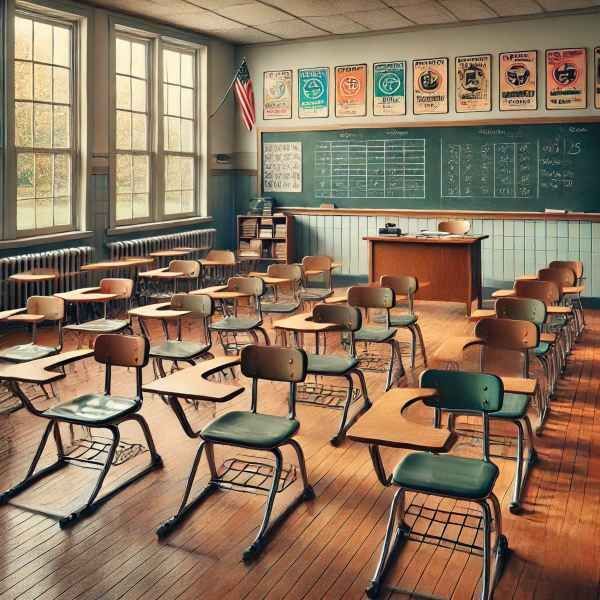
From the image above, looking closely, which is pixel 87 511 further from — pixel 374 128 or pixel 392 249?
pixel 374 128

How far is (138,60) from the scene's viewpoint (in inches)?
404

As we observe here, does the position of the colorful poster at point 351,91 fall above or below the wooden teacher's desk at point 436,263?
above

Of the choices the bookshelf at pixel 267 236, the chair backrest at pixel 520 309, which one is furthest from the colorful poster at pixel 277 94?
Result: the chair backrest at pixel 520 309

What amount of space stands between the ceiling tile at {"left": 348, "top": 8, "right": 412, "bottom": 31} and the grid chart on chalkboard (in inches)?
57.9

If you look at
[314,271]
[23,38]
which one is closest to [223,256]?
[314,271]

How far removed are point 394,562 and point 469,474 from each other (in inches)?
21.0

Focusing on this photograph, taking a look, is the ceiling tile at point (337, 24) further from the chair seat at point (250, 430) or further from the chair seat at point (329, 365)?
the chair seat at point (250, 430)

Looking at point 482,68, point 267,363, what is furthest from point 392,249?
point 267,363

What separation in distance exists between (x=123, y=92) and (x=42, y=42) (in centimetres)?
138

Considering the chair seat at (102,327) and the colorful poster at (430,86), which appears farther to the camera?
the colorful poster at (430,86)

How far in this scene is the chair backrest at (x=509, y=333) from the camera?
4988mm

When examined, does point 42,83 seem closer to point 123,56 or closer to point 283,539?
point 123,56

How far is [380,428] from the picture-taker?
11.1 ft

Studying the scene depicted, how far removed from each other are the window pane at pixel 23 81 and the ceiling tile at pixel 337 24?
3.43 metres
